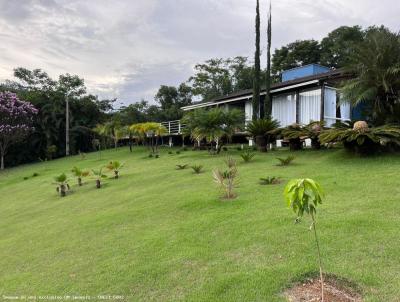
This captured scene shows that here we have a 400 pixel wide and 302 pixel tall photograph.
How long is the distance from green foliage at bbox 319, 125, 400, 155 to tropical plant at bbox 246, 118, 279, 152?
433cm

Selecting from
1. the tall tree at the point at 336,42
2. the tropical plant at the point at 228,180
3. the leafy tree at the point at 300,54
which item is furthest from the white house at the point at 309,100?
the leafy tree at the point at 300,54

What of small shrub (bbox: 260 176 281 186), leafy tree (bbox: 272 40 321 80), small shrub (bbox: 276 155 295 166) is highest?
leafy tree (bbox: 272 40 321 80)

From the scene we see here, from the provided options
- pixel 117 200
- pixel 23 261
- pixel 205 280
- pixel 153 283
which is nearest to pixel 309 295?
pixel 205 280

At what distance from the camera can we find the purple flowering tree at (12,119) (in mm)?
29900

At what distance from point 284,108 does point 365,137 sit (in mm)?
9195

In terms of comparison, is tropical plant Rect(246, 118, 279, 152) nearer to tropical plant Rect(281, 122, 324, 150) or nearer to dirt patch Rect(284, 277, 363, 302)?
tropical plant Rect(281, 122, 324, 150)

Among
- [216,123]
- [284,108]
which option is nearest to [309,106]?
[284,108]

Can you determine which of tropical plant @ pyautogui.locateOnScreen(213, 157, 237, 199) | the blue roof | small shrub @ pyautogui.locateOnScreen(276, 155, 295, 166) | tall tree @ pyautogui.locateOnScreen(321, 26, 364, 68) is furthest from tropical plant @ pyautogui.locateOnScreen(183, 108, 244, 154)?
tall tree @ pyautogui.locateOnScreen(321, 26, 364, 68)

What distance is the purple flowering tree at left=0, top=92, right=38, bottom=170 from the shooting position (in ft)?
98.1

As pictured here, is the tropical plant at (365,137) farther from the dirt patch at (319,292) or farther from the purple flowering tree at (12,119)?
the purple flowering tree at (12,119)

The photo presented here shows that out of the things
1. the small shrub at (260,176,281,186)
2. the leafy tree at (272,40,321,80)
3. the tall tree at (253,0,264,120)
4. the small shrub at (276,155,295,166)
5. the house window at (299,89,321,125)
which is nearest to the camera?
the small shrub at (260,176,281,186)

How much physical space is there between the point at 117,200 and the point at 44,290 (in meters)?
5.60

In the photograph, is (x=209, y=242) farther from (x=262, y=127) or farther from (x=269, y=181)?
(x=262, y=127)

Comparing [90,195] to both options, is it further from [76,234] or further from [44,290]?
[44,290]
